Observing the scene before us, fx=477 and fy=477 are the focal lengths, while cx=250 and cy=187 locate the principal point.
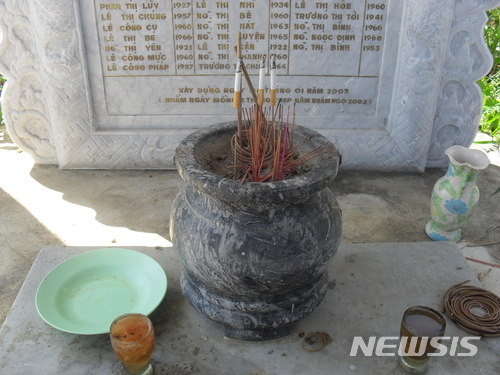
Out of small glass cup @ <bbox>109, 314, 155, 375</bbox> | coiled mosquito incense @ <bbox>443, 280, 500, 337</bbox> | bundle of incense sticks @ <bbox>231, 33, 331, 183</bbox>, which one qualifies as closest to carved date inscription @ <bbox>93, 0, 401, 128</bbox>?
bundle of incense sticks @ <bbox>231, 33, 331, 183</bbox>

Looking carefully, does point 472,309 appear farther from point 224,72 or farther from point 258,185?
point 224,72

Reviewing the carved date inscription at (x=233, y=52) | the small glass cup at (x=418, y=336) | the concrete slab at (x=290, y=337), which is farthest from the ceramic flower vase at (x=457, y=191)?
the small glass cup at (x=418, y=336)

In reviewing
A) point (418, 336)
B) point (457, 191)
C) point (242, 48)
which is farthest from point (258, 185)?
point (242, 48)

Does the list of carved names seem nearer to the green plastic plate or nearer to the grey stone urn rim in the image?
the green plastic plate

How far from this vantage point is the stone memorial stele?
3369 millimetres

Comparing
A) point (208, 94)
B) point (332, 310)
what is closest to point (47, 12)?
point (208, 94)

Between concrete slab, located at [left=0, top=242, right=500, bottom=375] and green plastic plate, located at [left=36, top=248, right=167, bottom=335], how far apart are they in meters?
0.08

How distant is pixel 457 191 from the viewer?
9.07ft

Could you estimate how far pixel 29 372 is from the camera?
1.82m

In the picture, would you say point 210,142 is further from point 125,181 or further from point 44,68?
point 44,68

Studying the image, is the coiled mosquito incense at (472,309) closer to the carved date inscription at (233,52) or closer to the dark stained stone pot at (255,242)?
the dark stained stone pot at (255,242)

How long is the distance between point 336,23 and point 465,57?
97cm

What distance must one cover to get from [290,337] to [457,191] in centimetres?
142

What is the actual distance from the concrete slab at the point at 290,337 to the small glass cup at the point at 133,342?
126 millimetres
